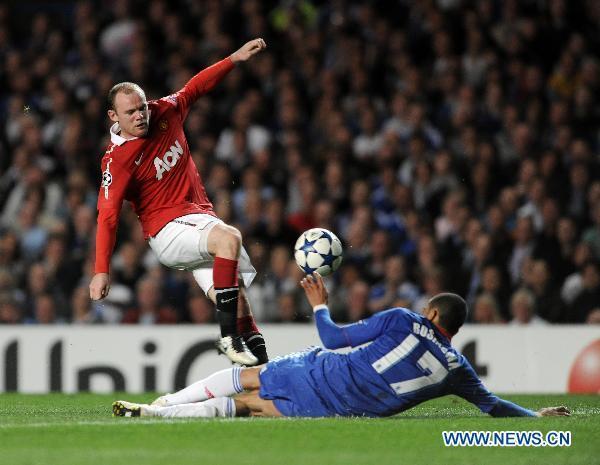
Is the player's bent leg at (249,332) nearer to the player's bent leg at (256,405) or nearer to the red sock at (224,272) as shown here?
the red sock at (224,272)

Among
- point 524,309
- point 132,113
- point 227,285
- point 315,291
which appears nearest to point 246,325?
point 227,285

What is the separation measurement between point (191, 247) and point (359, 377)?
1.70m

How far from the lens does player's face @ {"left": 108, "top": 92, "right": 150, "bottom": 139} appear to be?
8.20 m

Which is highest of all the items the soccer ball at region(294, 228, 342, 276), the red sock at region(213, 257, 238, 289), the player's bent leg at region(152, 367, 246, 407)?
the soccer ball at region(294, 228, 342, 276)

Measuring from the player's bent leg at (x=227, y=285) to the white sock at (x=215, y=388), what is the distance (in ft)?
1.23

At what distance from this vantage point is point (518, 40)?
13633 millimetres

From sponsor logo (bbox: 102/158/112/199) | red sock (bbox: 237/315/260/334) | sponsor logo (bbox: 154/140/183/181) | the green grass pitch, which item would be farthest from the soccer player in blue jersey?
sponsor logo (bbox: 154/140/183/181)

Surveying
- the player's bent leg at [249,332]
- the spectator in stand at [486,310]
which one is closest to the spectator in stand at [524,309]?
the spectator in stand at [486,310]

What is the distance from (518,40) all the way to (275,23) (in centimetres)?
289

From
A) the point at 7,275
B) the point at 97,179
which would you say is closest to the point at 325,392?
the point at 7,275

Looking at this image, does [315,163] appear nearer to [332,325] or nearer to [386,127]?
[386,127]

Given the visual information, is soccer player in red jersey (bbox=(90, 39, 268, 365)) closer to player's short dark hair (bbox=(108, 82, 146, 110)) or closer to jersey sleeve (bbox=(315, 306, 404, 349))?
player's short dark hair (bbox=(108, 82, 146, 110))

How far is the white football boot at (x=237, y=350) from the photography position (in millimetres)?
7764

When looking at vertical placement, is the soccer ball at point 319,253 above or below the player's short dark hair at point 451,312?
above
